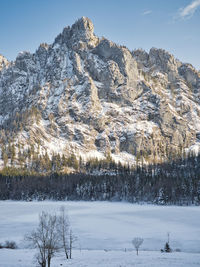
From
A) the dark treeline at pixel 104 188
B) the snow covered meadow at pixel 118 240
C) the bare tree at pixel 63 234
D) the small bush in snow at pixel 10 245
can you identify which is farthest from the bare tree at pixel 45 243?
the dark treeline at pixel 104 188

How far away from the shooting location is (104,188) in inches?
5527

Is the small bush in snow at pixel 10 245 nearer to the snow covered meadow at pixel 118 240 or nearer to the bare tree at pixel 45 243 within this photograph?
the snow covered meadow at pixel 118 240

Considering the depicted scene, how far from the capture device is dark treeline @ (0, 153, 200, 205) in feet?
395

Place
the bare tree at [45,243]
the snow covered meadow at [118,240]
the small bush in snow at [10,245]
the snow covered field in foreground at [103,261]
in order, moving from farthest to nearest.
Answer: the small bush in snow at [10,245] → the snow covered meadow at [118,240] → the snow covered field in foreground at [103,261] → the bare tree at [45,243]

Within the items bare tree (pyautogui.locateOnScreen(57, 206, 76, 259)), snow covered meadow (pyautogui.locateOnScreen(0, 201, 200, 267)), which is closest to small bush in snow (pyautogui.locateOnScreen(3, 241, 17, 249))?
snow covered meadow (pyautogui.locateOnScreen(0, 201, 200, 267))

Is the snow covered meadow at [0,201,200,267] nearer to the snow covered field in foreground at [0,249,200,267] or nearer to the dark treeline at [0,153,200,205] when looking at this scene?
the snow covered field in foreground at [0,249,200,267]

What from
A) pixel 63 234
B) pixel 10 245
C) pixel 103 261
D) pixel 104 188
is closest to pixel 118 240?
pixel 63 234

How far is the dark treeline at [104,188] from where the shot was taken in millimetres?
120375

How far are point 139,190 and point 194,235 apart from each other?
3141 inches

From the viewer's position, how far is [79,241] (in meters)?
50.0

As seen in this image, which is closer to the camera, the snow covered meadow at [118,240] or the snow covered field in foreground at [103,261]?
the snow covered field in foreground at [103,261]

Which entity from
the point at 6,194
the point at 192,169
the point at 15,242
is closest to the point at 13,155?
the point at 6,194

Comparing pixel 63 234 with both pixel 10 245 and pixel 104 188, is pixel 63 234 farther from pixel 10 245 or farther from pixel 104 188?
pixel 104 188

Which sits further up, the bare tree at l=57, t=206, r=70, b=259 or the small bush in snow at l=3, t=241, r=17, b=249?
the bare tree at l=57, t=206, r=70, b=259
